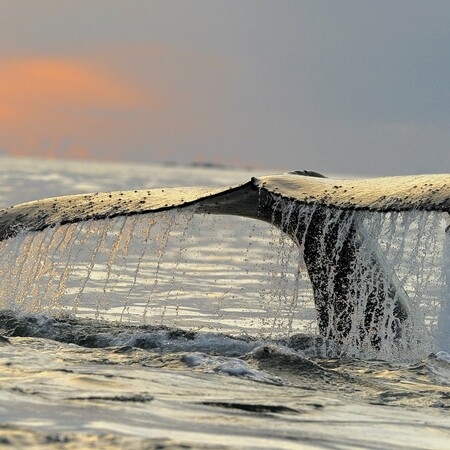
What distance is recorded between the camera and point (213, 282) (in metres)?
14.2

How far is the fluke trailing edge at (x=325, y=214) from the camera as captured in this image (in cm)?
670

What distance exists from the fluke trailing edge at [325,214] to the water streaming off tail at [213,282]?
3 centimetres

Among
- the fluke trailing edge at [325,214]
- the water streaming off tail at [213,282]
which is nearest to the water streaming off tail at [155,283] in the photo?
the water streaming off tail at [213,282]

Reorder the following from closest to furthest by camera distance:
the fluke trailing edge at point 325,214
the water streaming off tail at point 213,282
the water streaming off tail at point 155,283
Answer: the fluke trailing edge at point 325,214
the water streaming off tail at point 213,282
the water streaming off tail at point 155,283

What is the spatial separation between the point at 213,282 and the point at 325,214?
21.7 feet

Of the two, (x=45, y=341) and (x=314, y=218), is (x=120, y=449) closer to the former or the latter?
(x=45, y=341)

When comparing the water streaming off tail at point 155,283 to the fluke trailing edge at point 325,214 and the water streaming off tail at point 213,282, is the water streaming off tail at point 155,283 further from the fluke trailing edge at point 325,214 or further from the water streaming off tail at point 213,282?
the fluke trailing edge at point 325,214

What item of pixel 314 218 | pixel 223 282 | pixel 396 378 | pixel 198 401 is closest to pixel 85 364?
pixel 198 401

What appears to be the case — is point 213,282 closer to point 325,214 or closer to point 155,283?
point 155,283

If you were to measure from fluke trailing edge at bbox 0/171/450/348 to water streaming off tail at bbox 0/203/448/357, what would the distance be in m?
0.03

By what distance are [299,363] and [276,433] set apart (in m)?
2.00

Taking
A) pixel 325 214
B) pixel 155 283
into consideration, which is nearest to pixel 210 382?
pixel 325 214

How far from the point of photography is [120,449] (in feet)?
13.7

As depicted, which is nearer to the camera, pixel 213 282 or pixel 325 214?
pixel 325 214
